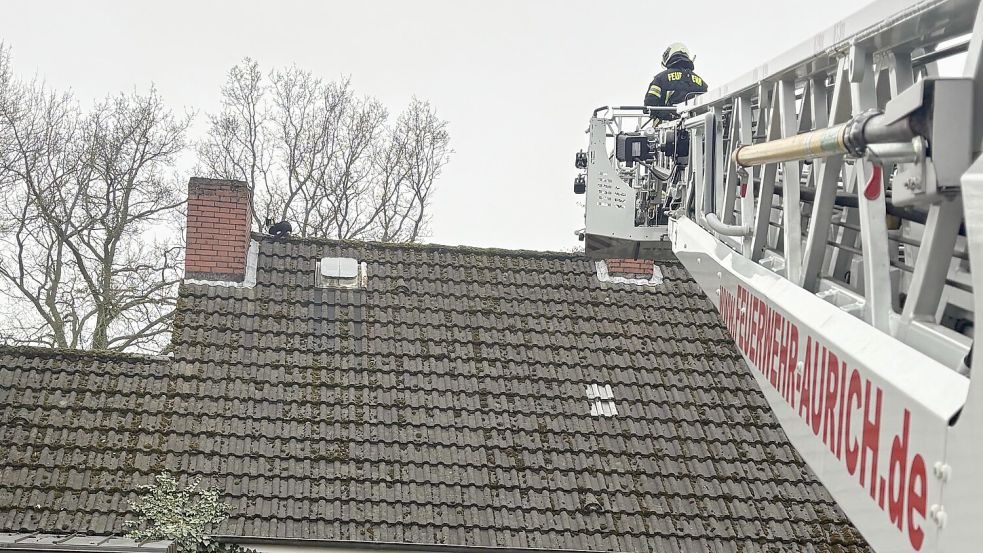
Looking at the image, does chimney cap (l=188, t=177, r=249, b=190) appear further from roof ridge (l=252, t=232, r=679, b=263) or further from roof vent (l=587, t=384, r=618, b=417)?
roof vent (l=587, t=384, r=618, b=417)

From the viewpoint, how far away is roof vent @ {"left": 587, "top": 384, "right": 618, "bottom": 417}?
12102 mm

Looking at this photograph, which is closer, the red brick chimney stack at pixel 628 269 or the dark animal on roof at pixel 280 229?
the dark animal on roof at pixel 280 229

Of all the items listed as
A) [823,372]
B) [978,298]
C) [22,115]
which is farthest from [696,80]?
[22,115]

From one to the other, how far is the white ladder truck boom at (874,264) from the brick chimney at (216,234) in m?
8.40

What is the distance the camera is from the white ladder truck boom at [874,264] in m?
2.66

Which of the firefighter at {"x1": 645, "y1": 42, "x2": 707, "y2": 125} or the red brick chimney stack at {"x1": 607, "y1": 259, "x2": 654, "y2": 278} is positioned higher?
the firefighter at {"x1": 645, "y1": 42, "x2": 707, "y2": 125}

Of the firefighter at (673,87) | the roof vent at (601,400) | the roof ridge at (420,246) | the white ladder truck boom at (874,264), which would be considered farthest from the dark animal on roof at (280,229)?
the white ladder truck boom at (874,264)

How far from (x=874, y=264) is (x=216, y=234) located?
34.9ft

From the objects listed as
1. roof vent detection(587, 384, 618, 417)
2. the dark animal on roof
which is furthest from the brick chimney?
roof vent detection(587, 384, 618, 417)

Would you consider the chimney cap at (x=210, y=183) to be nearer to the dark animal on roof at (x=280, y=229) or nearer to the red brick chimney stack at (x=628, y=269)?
the dark animal on roof at (x=280, y=229)

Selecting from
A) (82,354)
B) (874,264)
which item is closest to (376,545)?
(82,354)

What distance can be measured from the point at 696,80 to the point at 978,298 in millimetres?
6016

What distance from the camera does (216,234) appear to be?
13.3 metres

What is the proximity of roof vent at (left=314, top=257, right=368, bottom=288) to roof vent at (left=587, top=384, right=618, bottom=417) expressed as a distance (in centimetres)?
291
